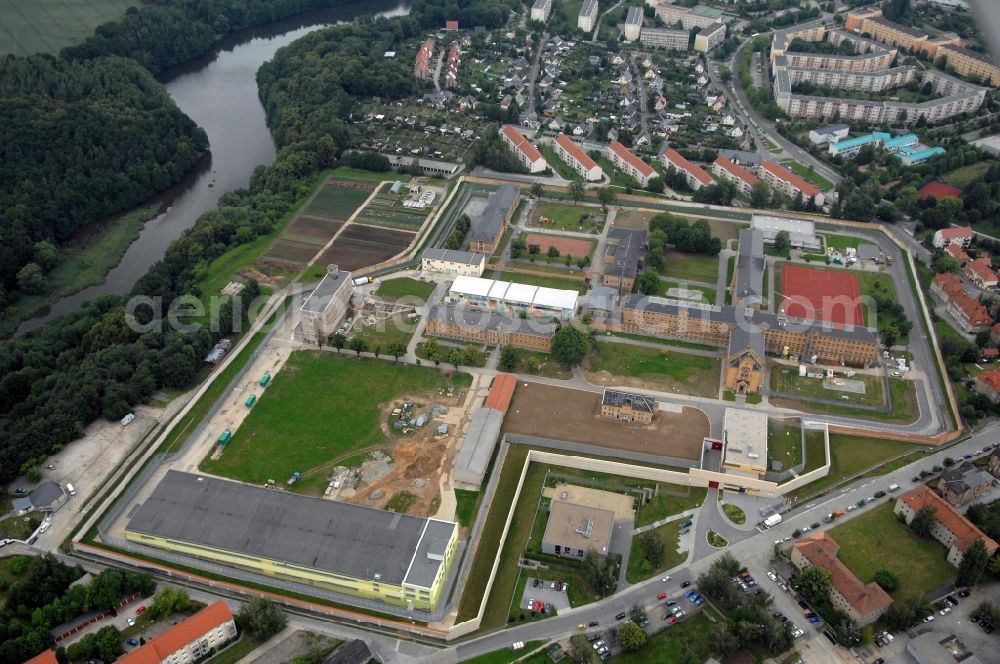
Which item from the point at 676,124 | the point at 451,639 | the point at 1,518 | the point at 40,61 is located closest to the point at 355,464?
the point at 451,639

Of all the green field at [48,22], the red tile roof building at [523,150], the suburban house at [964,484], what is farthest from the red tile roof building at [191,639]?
the green field at [48,22]

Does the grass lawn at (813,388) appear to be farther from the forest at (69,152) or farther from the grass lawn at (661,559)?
the forest at (69,152)

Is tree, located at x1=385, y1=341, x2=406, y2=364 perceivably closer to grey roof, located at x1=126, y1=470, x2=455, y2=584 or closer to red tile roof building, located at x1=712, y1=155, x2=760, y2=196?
grey roof, located at x1=126, y1=470, x2=455, y2=584

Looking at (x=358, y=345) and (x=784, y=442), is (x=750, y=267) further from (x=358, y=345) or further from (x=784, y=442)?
(x=358, y=345)

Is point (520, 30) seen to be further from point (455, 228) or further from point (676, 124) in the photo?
point (455, 228)

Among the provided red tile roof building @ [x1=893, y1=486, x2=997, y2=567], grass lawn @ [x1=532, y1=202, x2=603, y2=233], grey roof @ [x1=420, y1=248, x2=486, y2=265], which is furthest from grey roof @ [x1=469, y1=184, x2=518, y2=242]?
red tile roof building @ [x1=893, y1=486, x2=997, y2=567]

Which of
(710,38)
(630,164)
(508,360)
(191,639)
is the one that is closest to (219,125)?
(630,164)

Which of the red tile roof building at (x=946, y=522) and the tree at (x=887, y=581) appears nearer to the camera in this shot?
the tree at (x=887, y=581)
